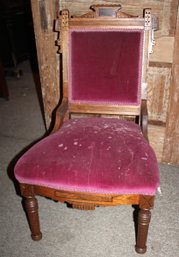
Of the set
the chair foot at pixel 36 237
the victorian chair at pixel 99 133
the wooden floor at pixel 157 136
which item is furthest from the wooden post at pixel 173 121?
the chair foot at pixel 36 237

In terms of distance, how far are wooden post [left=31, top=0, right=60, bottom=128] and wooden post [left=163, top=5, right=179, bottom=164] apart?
832 mm

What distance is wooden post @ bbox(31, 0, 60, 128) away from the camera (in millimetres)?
1873

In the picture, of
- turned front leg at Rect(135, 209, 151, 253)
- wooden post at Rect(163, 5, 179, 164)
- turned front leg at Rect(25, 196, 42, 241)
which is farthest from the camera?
wooden post at Rect(163, 5, 179, 164)

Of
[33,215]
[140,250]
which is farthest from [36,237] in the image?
[140,250]

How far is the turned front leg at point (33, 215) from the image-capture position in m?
1.43

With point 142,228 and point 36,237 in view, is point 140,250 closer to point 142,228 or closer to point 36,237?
point 142,228

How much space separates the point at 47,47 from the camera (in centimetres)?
200

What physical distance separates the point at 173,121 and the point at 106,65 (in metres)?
0.71

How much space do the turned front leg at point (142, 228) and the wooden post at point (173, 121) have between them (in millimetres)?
855

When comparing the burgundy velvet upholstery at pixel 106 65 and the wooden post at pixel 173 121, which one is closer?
the burgundy velvet upholstery at pixel 106 65

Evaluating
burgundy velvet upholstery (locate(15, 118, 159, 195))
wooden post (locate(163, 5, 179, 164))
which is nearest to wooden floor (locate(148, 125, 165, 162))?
wooden post (locate(163, 5, 179, 164))

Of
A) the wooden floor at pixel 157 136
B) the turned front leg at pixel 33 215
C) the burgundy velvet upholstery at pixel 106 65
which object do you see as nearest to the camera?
the turned front leg at pixel 33 215

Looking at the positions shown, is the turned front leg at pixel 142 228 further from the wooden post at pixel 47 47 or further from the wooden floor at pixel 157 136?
the wooden post at pixel 47 47

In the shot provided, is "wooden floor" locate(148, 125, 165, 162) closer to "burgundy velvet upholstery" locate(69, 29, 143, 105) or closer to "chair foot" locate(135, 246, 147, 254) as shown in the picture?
"burgundy velvet upholstery" locate(69, 29, 143, 105)
